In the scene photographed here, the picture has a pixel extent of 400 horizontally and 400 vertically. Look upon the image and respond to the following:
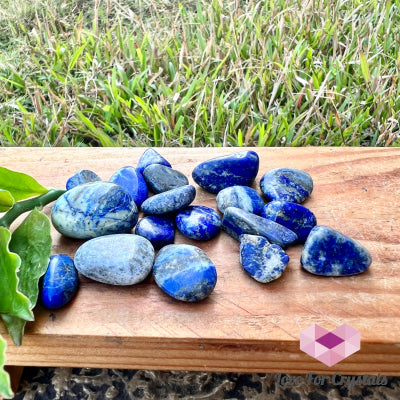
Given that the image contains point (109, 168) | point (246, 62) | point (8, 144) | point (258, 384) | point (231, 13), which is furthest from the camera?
point (231, 13)

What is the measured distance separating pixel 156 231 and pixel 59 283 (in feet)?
0.51

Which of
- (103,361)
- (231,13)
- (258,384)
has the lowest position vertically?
(258,384)

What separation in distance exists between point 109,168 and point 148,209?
179mm

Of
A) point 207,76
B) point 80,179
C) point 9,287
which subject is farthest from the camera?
point 207,76

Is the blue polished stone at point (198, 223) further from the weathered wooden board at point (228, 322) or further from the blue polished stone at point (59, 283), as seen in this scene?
the blue polished stone at point (59, 283)

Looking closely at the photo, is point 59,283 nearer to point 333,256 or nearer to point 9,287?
point 9,287

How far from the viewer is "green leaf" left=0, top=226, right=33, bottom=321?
0.50 metres

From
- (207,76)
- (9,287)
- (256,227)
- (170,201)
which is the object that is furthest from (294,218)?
(207,76)

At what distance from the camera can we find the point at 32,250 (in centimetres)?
60

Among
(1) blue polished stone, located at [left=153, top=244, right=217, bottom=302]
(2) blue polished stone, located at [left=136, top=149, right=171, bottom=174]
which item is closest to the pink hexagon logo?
(1) blue polished stone, located at [left=153, top=244, right=217, bottom=302]

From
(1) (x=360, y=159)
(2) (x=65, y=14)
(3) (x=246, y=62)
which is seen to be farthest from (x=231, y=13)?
(1) (x=360, y=159)

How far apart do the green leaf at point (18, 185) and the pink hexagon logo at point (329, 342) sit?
425mm

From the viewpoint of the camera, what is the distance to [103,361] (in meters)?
0.61

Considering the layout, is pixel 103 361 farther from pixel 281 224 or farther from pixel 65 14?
pixel 65 14
